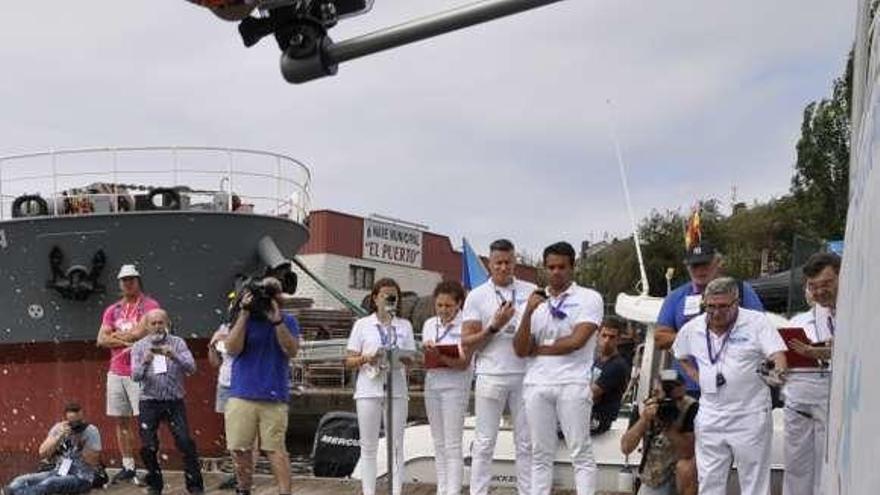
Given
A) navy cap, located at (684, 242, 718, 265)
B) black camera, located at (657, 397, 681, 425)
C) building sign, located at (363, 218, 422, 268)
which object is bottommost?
black camera, located at (657, 397, 681, 425)

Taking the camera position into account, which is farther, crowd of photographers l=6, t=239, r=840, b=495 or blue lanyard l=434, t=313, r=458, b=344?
blue lanyard l=434, t=313, r=458, b=344

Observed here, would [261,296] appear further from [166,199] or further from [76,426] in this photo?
[166,199]

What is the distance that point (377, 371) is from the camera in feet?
24.1

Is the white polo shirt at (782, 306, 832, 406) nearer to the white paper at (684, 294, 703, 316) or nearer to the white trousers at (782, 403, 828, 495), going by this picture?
the white trousers at (782, 403, 828, 495)

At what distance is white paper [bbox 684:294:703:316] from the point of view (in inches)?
248

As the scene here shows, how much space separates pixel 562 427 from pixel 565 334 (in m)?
0.58

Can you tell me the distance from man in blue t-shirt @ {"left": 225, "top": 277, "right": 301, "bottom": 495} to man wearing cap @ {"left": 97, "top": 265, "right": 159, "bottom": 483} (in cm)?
206

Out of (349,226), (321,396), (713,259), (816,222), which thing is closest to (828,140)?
(816,222)

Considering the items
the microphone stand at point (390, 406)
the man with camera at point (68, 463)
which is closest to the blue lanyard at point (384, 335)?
the microphone stand at point (390, 406)

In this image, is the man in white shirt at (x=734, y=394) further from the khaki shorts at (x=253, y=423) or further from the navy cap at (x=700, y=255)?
the khaki shorts at (x=253, y=423)

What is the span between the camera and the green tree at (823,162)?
86.2 feet

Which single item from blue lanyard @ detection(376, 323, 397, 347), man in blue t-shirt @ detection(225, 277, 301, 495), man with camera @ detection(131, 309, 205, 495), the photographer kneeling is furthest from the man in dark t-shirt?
man with camera @ detection(131, 309, 205, 495)

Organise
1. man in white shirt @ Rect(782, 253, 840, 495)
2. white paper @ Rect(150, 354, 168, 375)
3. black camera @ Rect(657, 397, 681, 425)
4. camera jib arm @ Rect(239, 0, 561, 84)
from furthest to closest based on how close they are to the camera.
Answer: white paper @ Rect(150, 354, 168, 375) → black camera @ Rect(657, 397, 681, 425) → man in white shirt @ Rect(782, 253, 840, 495) → camera jib arm @ Rect(239, 0, 561, 84)

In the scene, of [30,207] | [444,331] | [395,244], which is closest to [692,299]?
[444,331]
